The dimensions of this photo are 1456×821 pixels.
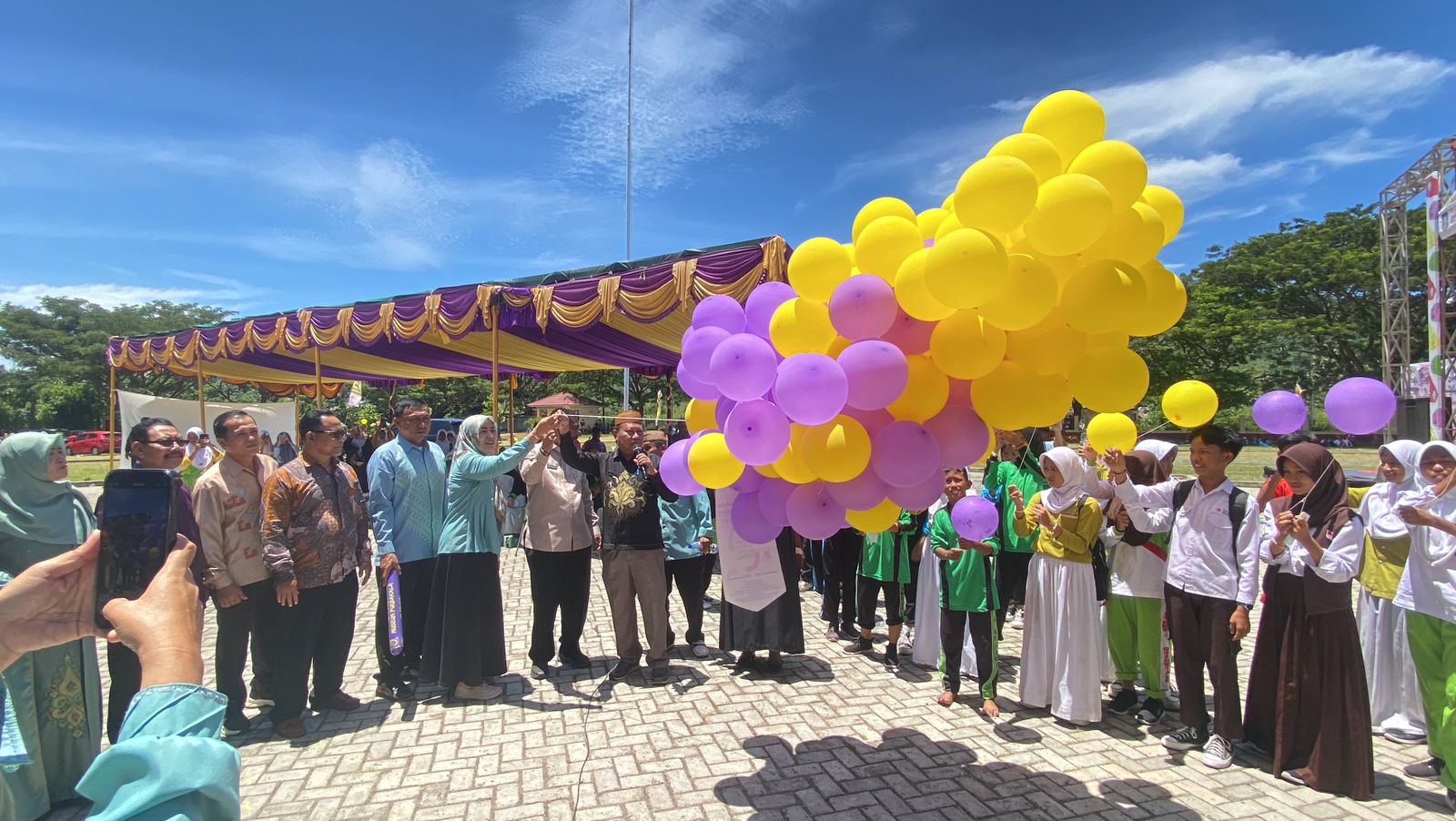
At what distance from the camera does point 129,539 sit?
4.01 feet

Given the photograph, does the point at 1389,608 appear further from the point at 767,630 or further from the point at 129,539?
the point at 129,539

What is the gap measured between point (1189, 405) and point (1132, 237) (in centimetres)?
133

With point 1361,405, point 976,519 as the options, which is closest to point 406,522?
point 976,519

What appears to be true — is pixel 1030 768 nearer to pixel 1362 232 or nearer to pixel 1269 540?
pixel 1269 540

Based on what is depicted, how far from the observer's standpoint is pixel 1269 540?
133 inches

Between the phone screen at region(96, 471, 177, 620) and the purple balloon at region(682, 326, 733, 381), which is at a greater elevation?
the purple balloon at region(682, 326, 733, 381)

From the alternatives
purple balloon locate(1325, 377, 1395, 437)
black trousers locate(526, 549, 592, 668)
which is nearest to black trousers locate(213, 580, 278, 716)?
black trousers locate(526, 549, 592, 668)

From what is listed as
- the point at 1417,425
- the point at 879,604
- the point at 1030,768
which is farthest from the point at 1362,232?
the point at 1030,768

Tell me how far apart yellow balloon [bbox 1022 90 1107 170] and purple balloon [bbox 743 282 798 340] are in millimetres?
1125

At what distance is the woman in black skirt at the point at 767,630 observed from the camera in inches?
183

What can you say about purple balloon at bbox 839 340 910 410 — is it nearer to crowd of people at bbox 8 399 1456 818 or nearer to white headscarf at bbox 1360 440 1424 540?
crowd of people at bbox 8 399 1456 818

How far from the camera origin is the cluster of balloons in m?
2.15

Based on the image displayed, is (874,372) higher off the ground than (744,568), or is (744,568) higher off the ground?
(874,372)

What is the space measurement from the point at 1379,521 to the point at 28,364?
164ft
